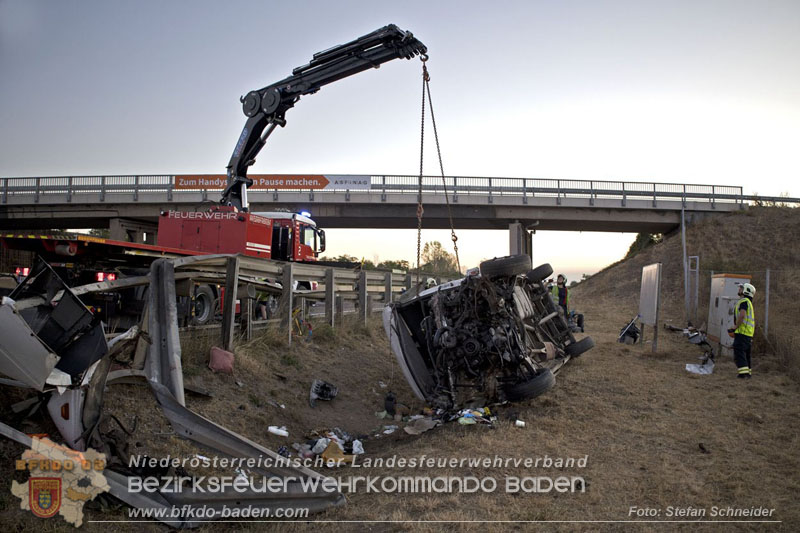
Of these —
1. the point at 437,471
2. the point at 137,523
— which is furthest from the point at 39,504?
the point at 437,471

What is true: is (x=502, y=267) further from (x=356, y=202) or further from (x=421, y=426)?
(x=356, y=202)

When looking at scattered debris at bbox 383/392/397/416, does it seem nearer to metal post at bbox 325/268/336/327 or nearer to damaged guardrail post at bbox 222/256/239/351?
damaged guardrail post at bbox 222/256/239/351

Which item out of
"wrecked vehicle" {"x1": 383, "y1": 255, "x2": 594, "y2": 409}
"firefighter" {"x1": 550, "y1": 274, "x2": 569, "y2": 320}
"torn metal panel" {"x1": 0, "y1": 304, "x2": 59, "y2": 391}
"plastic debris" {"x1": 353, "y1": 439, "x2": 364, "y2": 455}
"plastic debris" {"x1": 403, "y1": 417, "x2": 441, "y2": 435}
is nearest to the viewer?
"torn metal panel" {"x1": 0, "y1": 304, "x2": 59, "y2": 391}

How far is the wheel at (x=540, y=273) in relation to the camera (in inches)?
355

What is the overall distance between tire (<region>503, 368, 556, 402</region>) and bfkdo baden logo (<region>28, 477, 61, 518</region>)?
14.3ft

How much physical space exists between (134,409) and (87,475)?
42.7 inches

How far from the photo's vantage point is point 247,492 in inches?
134

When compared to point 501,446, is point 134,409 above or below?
above

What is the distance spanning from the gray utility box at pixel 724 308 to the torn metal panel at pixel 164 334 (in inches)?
418

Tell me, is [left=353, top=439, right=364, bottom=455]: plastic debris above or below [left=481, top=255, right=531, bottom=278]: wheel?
below

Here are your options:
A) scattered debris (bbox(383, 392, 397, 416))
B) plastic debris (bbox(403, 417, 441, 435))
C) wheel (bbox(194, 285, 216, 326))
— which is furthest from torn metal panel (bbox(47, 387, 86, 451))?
wheel (bbox(194, 285, 216, 326))

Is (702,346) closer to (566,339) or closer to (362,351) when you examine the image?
(566,339)

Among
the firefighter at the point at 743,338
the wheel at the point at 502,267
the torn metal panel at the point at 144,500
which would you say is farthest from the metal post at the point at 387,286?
the torn metal panel at the point at 144,500

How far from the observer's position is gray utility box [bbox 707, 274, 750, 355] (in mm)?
10836
